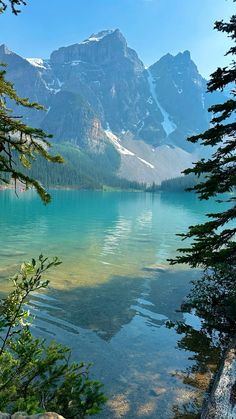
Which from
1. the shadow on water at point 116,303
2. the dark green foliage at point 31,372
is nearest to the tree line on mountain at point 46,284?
the dark green foliage at point 31,372

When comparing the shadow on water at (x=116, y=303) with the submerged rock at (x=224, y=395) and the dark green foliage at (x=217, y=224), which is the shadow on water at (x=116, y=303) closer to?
the dark green foliage at (x=217, y=224)

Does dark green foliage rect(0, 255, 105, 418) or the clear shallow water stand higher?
dark green foliage rect(0, 255, 105, 418)

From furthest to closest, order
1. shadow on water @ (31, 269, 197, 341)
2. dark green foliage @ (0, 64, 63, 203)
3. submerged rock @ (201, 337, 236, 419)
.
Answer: shadow on water @ (31, 269, 197, 341) → submerged rock @ (201, 337, 236, 419) → dark green foliage @ (0, 64, 63, 203)

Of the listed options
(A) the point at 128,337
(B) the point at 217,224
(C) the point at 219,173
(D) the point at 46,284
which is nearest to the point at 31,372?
(D) the point at 46,284

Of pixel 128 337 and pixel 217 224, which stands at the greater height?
pixel 217 224

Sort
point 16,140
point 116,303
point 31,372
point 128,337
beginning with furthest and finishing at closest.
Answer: point 116,303 → point 128,337 → point 31,372 → point 16,140

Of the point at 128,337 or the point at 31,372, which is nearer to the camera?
the point at 31,372

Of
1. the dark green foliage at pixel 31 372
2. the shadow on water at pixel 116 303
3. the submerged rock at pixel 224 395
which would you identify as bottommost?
the shadow on water at pixel 116 303

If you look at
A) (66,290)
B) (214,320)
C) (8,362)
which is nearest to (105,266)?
(66,290)

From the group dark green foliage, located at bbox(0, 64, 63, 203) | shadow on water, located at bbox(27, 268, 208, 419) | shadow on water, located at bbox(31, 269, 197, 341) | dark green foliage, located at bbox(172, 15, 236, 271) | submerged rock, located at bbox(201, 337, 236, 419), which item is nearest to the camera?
dark green foliage, located at bbox(0, 64, 63, 203)

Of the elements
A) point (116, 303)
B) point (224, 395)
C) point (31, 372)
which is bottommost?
point (116, 303)

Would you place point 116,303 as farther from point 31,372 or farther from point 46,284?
point 46,284

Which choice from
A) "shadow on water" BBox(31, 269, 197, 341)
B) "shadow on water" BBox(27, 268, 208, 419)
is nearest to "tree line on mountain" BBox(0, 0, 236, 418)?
"shadow on water" BBox(27, 268, 208, 419)

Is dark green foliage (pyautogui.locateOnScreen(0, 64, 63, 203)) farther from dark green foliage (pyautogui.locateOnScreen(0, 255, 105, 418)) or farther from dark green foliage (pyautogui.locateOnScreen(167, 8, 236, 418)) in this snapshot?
dark green foliage (pyautogui.locateOnScreen(167, 8, 236, 418))
